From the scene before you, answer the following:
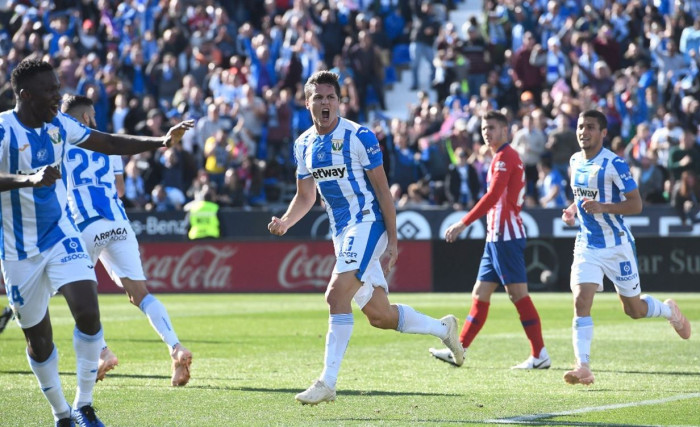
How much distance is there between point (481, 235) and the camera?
925 inches

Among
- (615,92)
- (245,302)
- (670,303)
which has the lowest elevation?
(245,302)

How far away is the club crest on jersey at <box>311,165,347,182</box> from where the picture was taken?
8750 millimetres

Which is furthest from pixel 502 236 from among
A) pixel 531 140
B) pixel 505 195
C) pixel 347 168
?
pixel 531 140

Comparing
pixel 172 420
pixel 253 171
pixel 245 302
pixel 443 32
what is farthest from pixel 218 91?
pixel 172 420

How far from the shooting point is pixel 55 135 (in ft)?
24.5

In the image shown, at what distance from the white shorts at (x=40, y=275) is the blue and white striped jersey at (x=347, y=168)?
2.13m

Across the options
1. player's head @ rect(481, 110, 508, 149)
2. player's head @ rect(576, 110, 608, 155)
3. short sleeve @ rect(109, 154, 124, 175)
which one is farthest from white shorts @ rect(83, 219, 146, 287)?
player's head @ rect(576, 110, 608, 155)

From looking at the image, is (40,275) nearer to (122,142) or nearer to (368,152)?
(122,142)

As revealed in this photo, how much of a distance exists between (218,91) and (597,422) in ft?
69.4

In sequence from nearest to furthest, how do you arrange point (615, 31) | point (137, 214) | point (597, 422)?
point (597, 422) < point (137, 214) < point (615, 31)

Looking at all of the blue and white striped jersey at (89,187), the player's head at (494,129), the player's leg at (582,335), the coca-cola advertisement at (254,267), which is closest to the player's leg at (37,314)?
the blue and white striped jersey at (89,187)

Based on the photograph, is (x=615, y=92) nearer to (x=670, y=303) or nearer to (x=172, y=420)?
(x=670, y=303)

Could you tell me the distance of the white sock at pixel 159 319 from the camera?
9969 mm

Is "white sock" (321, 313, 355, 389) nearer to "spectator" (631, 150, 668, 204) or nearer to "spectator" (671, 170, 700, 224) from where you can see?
"spectator" (671, 170, 700, 224)
